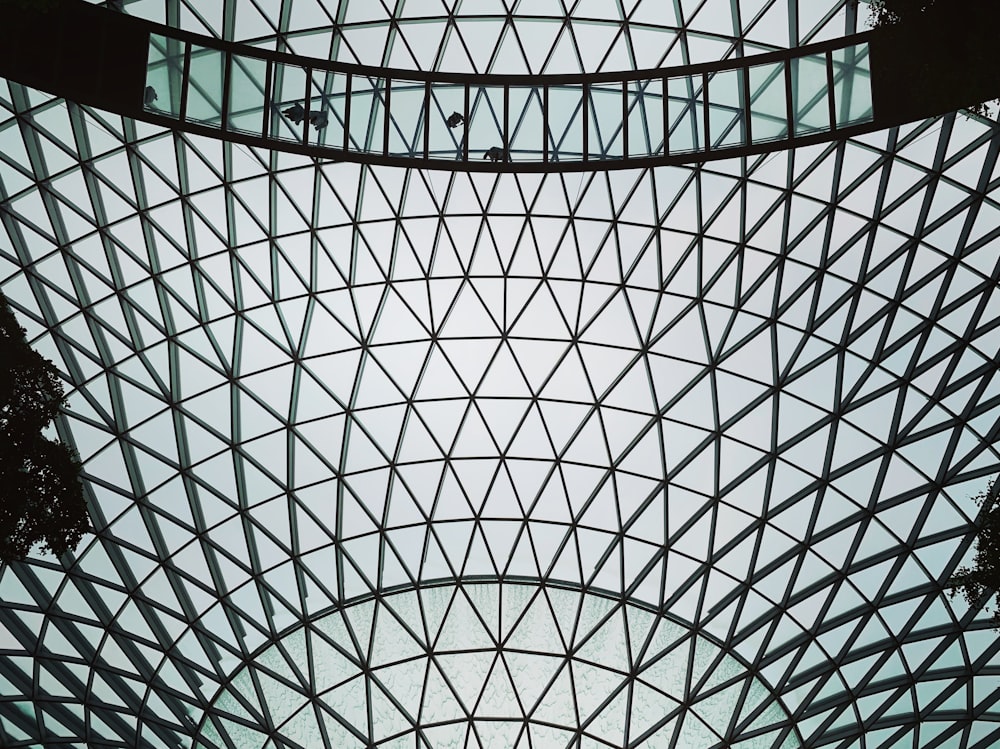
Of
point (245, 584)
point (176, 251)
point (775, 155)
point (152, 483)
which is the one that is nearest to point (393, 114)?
point (176, 251)

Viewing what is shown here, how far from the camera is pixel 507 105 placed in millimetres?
25391

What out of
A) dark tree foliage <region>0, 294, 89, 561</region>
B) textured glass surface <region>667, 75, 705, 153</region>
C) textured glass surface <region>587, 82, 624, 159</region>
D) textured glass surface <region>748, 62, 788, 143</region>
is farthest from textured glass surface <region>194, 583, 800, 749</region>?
textured glass surface <region>748, 62, 788, 143</region>

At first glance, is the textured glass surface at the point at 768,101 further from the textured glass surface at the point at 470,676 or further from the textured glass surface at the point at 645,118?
the textured glass surface at the point at 470,676

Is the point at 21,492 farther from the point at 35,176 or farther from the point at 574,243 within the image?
the point at 574,243

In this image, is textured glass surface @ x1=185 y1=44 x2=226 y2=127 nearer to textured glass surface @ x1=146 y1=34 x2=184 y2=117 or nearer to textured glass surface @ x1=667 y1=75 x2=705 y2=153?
textured glass surface @ x1=146 y1=34 x2=184 y2=117

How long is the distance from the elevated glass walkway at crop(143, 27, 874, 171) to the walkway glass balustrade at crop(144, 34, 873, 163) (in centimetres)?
3

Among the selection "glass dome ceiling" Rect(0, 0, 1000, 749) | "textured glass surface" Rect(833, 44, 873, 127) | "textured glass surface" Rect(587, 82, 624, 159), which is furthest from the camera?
"glass dome ceiling" Rect(0, 0, 1000, 749)

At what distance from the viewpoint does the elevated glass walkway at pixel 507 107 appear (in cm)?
2320

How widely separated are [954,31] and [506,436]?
19.7 m

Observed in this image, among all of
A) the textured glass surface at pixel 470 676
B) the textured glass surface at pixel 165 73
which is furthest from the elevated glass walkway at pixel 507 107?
the textured glass surface at pixel 470 676

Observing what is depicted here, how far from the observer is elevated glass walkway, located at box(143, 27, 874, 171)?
23.2 meters

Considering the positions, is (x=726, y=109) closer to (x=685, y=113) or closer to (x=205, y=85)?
(x=685, y=113)

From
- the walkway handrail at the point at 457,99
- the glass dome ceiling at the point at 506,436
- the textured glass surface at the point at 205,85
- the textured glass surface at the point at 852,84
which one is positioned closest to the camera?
the textured glass surface at the point at 852,84

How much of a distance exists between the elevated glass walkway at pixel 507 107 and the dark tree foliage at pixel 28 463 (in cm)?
719
